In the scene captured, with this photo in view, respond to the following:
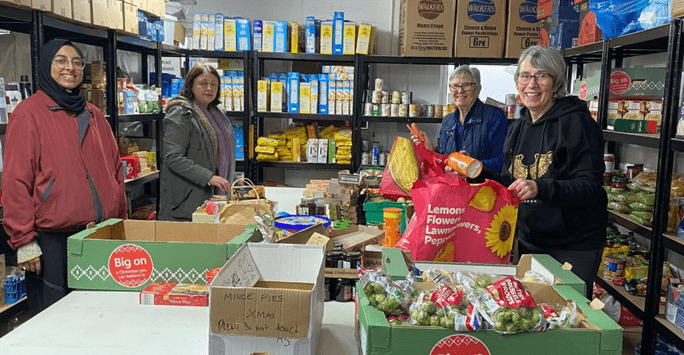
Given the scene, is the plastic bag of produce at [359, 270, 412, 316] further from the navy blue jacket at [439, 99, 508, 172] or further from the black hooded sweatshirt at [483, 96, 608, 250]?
the navy blue jacket at [439, 99, 508, 172]

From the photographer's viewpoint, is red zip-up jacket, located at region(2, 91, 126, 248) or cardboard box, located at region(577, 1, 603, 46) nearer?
red zip-up jacket, located at region(2, 91, 126, 248)

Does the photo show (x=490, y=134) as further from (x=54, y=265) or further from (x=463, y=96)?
(x=54, y=265)

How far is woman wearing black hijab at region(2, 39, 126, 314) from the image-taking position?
107 inches

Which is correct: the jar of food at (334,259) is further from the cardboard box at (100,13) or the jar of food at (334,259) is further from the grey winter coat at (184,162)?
the cardboard box at (100,13)

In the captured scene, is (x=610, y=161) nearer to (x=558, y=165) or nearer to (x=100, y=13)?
(x=558, y=165)

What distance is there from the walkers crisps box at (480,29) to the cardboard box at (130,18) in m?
2.89

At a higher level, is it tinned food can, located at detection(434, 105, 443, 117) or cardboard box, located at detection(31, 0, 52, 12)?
cardboard box, located at detection(31, 0, 52, 12)

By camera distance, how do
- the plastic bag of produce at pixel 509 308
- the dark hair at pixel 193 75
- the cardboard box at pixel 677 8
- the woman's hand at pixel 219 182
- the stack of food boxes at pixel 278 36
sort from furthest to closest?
the stack of food boxes at pixel 278 36, the dark hair at pixel 193 75, the woman's hand at pixel 219 182, the cardboard box at pixel 677 8, the plastic bag of produce at pixel 509 308

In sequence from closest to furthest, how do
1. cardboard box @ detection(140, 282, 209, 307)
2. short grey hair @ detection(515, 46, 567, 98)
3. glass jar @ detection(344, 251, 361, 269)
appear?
cardboard box @ detection(140, 282, 209, 307) → glass jar @ detection(344, 251, 361, 269) → short grey hair @ detection(515, 46, 567, 98)

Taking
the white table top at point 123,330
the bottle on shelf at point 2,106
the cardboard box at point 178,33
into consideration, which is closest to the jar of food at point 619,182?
the white table top at point 123,330

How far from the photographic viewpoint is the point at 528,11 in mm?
5586

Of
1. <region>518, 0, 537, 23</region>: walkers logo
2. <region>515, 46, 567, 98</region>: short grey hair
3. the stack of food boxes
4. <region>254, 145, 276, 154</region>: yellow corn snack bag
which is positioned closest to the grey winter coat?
<region>515, 46, 567, 98</region>: short grey hair

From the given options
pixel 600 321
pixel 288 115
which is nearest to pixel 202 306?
pixel 600 321

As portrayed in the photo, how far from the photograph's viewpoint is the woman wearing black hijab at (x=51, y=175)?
8.90ft
